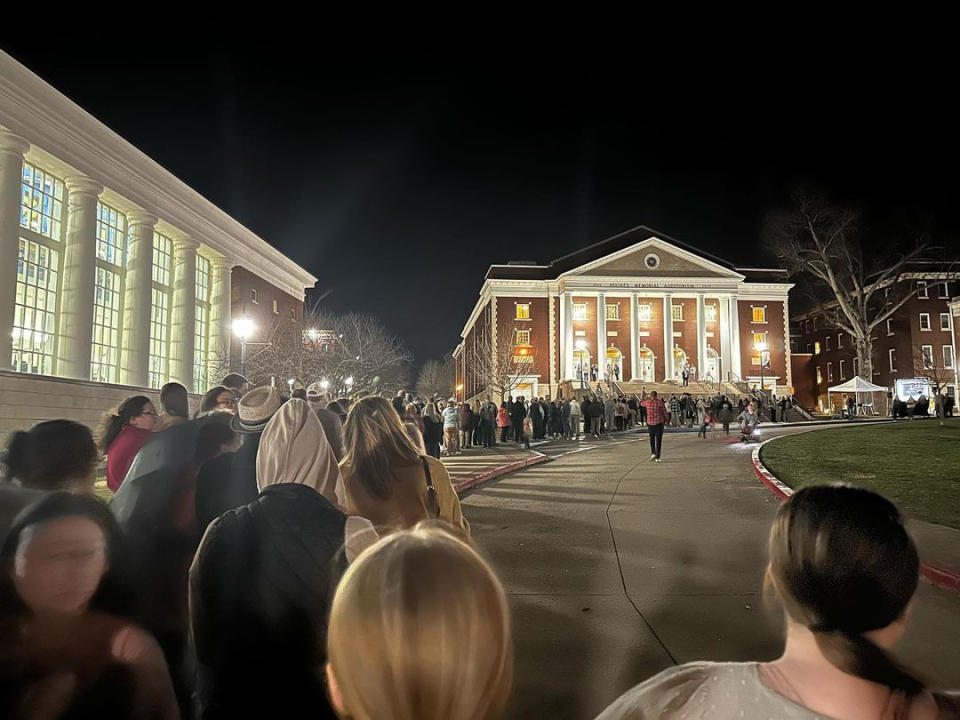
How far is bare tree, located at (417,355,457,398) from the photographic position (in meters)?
141

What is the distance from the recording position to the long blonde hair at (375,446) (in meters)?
3.54

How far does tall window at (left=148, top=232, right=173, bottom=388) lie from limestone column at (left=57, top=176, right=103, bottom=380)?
20.8 ft

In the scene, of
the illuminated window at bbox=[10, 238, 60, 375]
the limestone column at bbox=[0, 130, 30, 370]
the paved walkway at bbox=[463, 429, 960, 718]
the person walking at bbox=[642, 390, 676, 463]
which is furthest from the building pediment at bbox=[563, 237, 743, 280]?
the paved walkway at bbox=[463, 429, 960, 718]

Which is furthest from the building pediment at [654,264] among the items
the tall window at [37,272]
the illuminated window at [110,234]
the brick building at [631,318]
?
the tall window at [37,272]

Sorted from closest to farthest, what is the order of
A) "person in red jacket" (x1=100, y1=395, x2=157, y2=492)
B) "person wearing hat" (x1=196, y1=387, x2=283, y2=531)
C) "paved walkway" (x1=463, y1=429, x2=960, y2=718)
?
"person wearing hat" (x1=196, y1=387, x2=283, y2=531) < "paved walkway" (x1=463, y1=429, x2=960, y2=718) < "person in red jacket" (x1=100, y1=395, x2=157, y2=492)

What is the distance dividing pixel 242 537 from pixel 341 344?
4187 centimetres

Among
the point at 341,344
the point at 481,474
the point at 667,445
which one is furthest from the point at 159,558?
the point at 341,344

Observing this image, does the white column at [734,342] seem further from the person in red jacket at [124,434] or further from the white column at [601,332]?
the person in red jacket at [124,434]

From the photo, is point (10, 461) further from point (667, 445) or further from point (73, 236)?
point (73, 236)

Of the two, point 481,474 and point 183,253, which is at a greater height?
point 183,253

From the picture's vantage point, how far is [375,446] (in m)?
3.57

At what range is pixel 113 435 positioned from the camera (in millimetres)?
5094

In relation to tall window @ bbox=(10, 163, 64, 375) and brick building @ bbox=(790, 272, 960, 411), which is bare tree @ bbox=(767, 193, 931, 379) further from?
tall window @ bbox=(10, 163, 64, 375)

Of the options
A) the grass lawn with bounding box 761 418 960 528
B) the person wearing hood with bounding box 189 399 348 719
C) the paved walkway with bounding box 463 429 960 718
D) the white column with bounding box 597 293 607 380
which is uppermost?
the white column with bounding box 597 293 607 380
